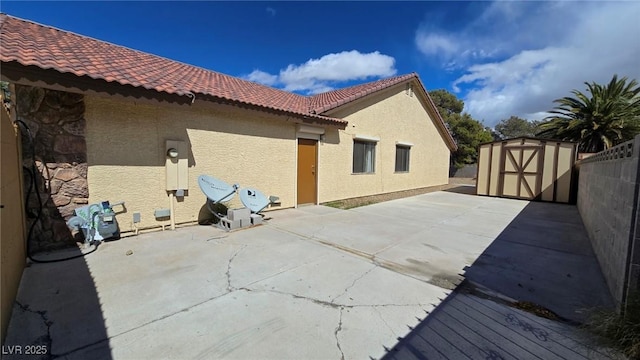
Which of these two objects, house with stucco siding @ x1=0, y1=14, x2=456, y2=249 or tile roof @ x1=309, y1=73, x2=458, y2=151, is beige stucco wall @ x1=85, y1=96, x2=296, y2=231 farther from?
tile roof @ x1=309, y1=73, x2=458, y2=151

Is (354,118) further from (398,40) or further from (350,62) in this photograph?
(350,62)

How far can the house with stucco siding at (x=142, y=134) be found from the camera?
4758mm

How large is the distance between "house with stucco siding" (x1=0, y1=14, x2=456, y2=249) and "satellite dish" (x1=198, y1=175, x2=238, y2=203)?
57 centimetres

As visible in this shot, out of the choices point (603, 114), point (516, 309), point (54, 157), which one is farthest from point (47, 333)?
point (603, 114)

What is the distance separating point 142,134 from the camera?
19.2 ft

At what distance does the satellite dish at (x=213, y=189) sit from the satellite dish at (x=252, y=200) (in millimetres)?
348

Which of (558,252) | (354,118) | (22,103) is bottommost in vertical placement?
(558,252)

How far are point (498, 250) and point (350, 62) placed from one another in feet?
103

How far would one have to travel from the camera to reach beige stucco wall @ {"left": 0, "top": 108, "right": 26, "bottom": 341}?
8.50ft

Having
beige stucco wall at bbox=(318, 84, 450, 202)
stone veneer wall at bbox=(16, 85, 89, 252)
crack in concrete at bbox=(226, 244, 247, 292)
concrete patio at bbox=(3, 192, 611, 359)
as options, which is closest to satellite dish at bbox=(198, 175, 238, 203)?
concrete patio at bbox=(3, 192, 611, 359)

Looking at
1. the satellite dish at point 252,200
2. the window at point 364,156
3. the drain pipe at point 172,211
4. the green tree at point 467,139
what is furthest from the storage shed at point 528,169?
the green tree at point 467,139

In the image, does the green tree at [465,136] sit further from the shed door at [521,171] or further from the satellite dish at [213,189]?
the satellite dish at [213,189]

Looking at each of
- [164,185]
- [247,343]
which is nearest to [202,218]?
[164,185]

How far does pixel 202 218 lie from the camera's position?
704 centimetres
